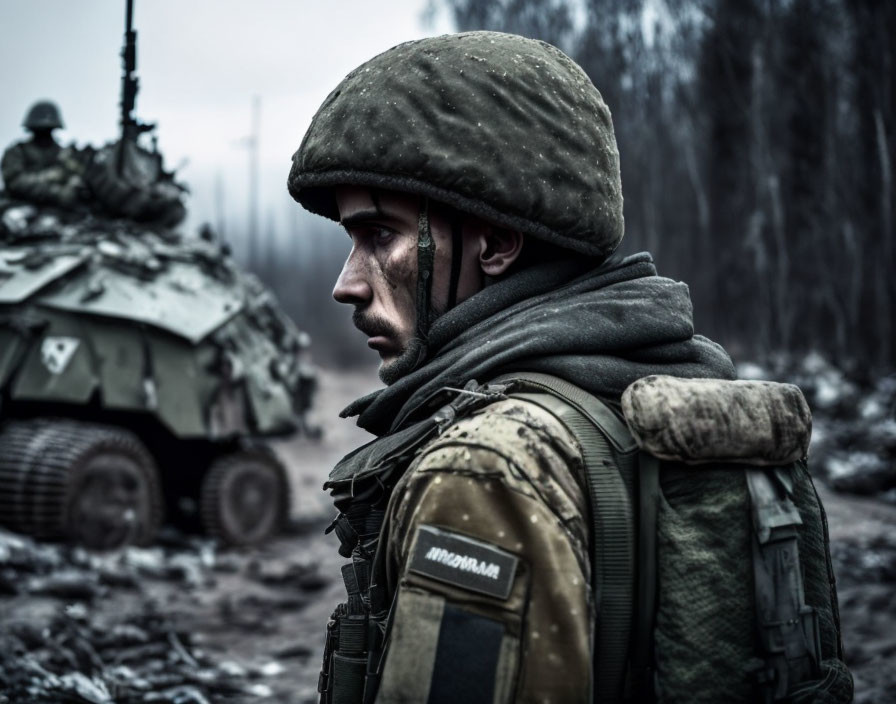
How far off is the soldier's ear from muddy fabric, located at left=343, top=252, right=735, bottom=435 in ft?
0.15

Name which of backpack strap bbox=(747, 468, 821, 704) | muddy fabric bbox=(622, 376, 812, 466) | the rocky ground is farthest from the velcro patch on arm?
the rocky ground

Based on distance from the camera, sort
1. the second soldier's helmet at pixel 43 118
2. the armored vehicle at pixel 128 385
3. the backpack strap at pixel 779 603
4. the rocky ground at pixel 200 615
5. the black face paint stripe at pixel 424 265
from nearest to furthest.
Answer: the backpack strap at pixel 779 603, the black face paint stripe at pixel 424 265, the rocky ground at pixel 200 615, the armored vehicle at pixel 128 385, the second soldier's helmet at pixel 43 118

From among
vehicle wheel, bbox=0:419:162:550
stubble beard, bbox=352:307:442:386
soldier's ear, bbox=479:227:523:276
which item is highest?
vehicle wheel, bbox=0:419:162:550

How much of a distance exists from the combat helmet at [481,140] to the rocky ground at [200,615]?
3.34 meters

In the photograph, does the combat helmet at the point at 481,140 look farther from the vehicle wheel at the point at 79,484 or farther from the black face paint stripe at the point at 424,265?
the vehicle wheel at the point at 79,484

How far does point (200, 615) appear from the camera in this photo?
714cm

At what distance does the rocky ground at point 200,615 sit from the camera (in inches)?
197

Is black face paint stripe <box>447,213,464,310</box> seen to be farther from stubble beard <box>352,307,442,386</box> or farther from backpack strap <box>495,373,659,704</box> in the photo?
backpack strap <box>495,373,659,704</box>

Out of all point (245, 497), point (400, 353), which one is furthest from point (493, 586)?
point (245, 497)

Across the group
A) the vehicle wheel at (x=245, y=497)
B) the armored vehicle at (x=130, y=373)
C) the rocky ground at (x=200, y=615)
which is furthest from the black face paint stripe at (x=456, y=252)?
the vehicle wheel at (x=245, y=497)

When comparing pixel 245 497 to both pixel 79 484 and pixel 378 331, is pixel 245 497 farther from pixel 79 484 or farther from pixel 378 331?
pixel 378 331

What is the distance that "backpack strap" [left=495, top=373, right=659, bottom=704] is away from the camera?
1552 mm

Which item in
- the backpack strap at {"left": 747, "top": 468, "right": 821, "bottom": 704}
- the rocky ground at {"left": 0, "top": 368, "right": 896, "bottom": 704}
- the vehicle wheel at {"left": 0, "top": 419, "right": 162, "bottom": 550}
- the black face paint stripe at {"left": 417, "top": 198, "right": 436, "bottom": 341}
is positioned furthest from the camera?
the vehicle wheel at {"left": 0, "top": 419, "right": 162, "bottom": 550}

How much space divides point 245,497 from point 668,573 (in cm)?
886
